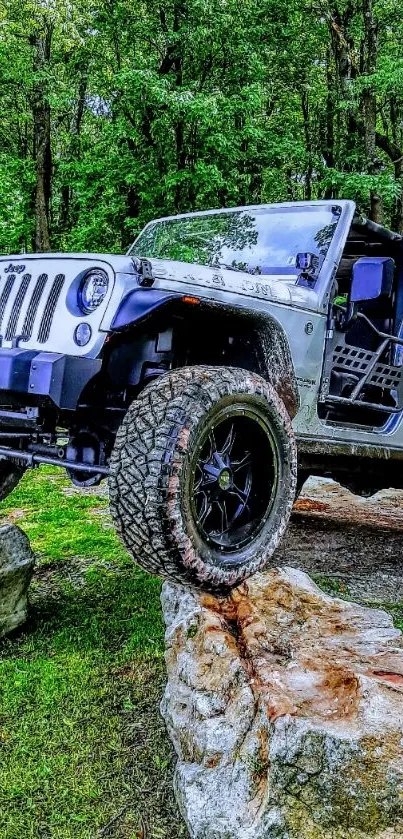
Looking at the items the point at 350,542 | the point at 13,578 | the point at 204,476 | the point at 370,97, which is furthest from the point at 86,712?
the point at 370,97

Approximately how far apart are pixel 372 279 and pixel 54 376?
1895mm

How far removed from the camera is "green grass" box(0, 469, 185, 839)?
86.0 inches

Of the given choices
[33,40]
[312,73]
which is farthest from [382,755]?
[312,73]

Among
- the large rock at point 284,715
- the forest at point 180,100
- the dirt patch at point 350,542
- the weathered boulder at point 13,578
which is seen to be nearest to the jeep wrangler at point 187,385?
the large rock at point 284,715

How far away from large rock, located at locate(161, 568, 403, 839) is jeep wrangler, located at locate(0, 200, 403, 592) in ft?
0.95

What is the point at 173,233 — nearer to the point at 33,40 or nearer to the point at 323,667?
the point at 323,667

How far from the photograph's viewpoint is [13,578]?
3.38 m

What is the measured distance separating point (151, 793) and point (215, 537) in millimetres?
985

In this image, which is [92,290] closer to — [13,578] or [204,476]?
[204,476]

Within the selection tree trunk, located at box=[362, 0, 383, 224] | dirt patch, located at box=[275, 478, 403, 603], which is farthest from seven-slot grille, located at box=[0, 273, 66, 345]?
tree trunk, located at box=[362, 0, 383, 224]

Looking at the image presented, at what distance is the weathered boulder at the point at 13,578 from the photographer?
11.0ft

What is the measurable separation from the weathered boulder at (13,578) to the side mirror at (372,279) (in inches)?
87.2

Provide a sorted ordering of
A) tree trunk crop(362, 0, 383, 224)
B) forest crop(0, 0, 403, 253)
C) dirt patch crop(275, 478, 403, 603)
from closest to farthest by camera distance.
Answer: dirt patch crop(275, 478, 403, 603) → forest crop(0, 0, 403, 253) → tree trunk crop(362, 0, 383, 224)

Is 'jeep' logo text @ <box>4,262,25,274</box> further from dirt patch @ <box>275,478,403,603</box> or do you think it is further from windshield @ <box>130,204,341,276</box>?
dirt patch @ <box>275,478,403,603</box>
